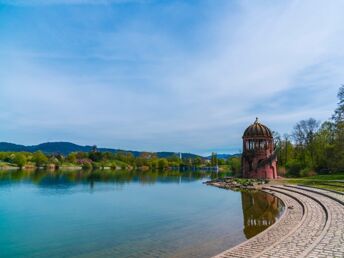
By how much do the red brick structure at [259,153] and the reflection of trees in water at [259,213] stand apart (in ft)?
68.0

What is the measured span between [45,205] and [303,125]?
5039 cm

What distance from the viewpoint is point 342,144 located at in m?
40.6

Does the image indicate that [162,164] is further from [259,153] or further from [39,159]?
[259,153]

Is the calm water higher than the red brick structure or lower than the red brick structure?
lower

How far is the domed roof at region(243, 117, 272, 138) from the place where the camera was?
174 feet

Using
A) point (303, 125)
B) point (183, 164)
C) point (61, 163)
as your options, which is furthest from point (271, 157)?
point (183, 164)

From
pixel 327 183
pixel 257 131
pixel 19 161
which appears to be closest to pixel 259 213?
pixel 327 183

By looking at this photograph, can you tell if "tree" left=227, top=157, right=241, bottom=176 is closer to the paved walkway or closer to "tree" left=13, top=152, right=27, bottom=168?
the paved walkway

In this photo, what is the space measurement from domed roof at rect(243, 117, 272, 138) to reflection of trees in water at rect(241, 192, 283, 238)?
71.7ft

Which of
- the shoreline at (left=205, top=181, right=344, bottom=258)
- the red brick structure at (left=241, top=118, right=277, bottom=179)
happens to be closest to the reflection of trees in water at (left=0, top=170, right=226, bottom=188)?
the red brick structure at (left=241, top=118, right=277, bottom=179)

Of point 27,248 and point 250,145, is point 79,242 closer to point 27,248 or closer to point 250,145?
point 27,248

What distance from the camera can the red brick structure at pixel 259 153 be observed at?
2076 inches

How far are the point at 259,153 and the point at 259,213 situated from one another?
96.5 ft

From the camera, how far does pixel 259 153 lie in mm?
53031
